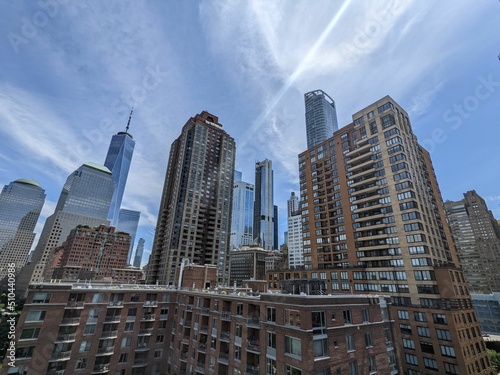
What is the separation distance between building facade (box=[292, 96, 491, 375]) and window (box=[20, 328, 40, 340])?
6609 cm

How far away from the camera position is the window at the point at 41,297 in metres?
37.1

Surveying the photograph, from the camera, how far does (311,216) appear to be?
84.7 metres

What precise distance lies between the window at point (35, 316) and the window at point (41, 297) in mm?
1528

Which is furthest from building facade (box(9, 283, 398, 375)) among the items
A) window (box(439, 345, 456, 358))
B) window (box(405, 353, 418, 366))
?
window (box(405, 353, 418, 366))

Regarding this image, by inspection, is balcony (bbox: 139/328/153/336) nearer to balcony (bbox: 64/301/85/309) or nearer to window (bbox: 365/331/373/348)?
balcony (bbox: 64/301/85/309)

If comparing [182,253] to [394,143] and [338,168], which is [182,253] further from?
[394,143]

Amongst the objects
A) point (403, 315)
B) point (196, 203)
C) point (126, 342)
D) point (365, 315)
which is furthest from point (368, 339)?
point (196, 203)

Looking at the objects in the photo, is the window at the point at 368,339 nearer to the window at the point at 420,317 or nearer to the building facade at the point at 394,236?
the building facade at the point at 394,236

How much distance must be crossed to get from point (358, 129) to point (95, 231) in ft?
632

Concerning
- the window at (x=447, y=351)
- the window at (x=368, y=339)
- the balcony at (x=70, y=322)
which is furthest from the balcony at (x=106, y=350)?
the window at (x=447, y=351)

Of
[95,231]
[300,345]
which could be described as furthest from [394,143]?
[95,231]

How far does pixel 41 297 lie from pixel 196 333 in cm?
2524

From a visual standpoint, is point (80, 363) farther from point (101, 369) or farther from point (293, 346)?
point (293, 346)

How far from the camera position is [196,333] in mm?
41281
